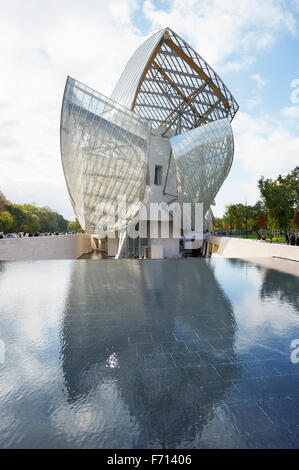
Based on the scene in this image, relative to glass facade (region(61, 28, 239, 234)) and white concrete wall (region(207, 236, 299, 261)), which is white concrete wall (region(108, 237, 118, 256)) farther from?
white concrete wall (region(207, 236, 299, 261))

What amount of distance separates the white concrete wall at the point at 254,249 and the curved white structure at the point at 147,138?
24.5 ft

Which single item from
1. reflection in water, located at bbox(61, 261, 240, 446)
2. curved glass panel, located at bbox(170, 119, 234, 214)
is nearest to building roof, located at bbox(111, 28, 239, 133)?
curved glass panel, located at bbox(170, 119, 234, 214)

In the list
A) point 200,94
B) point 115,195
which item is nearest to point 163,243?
point 115,195

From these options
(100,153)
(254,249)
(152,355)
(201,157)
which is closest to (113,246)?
(201,157)

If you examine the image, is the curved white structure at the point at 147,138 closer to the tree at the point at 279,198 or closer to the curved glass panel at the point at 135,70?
the curved glass panel at the point at 135,70

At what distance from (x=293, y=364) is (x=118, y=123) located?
19.3m

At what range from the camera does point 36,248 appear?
18406mm

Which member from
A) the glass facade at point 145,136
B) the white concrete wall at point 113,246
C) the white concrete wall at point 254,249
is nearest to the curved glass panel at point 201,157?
the glass facade at point 145,136

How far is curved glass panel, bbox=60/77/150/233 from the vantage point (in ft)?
57.8

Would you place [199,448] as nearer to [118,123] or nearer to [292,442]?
[292,442]

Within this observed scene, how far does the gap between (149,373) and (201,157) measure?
26.2 m

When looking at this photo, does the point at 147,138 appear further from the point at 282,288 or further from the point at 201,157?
the point at 282,288

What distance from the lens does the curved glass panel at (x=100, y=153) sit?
1761 cm

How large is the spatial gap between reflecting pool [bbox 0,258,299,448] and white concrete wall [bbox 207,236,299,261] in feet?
29.8
